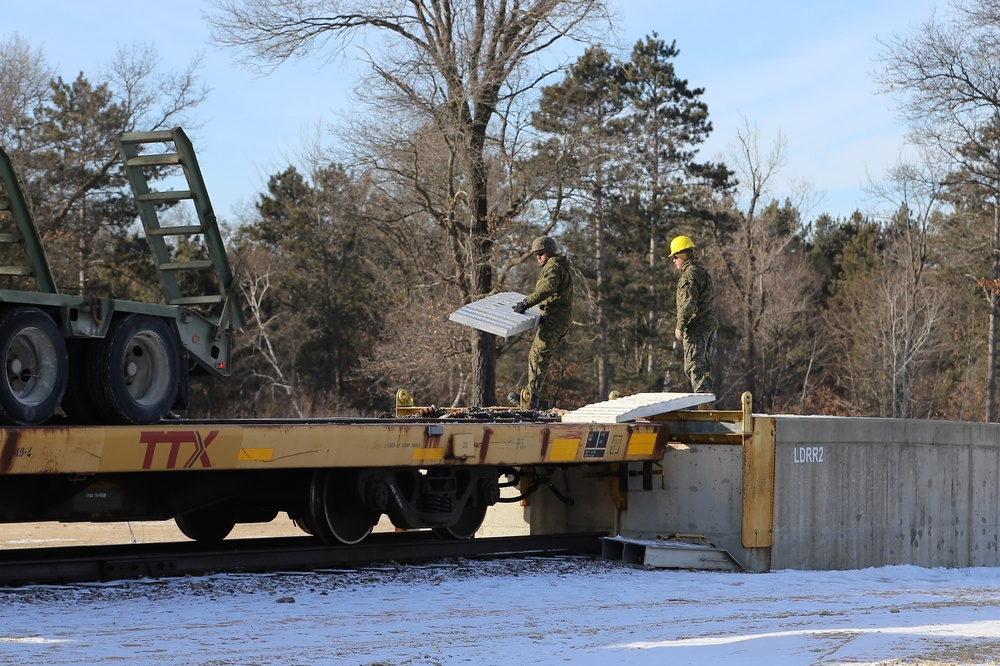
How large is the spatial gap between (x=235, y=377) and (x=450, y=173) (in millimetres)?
23400

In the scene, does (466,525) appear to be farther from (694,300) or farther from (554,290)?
(694,300)

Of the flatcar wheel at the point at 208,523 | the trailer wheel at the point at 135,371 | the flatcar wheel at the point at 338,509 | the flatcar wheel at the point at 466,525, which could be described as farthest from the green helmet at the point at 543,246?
the trailer wheel at the point at 135,371

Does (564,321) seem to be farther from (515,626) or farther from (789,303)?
(789,303)

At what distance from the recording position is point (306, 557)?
9.27 metres

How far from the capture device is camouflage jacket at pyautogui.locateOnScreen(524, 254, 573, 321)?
41.1 feet

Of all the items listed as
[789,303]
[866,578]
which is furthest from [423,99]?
[789,303]

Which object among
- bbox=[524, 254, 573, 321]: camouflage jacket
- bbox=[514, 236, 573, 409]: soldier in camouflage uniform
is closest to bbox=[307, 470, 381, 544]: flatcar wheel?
bbox=[514, 236, 573, 409]: soldier in camouflage uniform

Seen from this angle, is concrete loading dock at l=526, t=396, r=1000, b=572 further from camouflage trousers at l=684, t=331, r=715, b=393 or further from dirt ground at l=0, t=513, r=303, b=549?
dirt ground at l=0, t=513, r=303, b=549

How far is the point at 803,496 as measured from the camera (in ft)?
36.7

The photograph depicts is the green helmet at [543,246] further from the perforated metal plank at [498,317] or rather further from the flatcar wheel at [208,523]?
the flatcar wheel at [208,523]

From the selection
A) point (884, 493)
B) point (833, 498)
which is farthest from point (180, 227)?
point (884, 493)

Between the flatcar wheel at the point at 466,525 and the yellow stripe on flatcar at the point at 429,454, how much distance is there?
1889mm

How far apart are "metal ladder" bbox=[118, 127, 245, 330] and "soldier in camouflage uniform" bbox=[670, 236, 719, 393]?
481cm

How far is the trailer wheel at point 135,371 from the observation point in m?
7.80
